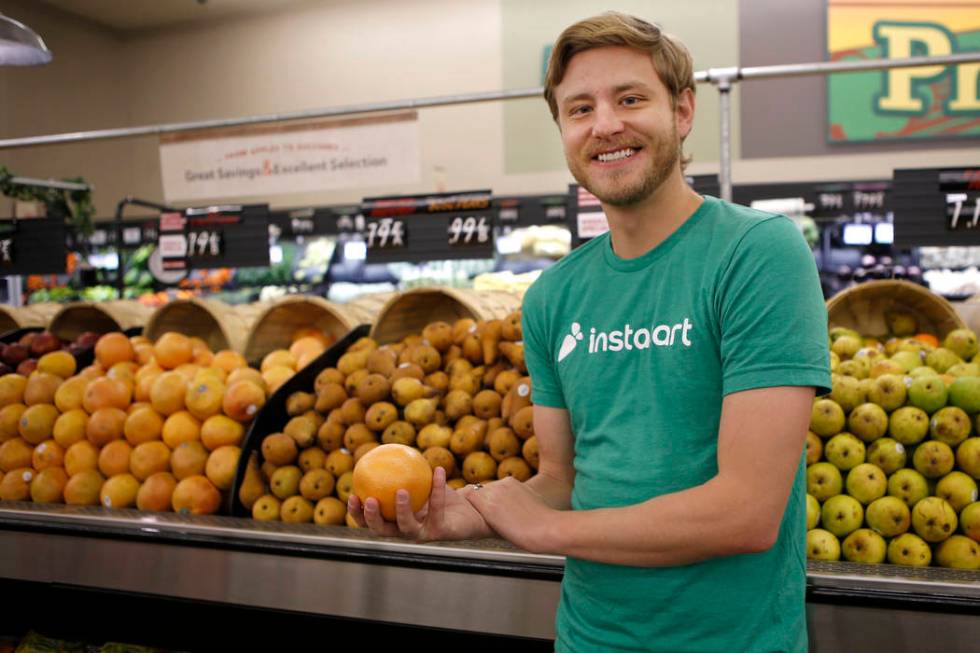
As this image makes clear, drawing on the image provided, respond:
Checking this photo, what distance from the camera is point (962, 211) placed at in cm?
289

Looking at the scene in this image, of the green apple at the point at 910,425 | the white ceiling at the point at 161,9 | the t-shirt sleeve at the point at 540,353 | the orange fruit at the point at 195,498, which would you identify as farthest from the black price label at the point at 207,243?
the white ceiling at the point at 161,9

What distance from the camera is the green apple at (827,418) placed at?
217 centimetres

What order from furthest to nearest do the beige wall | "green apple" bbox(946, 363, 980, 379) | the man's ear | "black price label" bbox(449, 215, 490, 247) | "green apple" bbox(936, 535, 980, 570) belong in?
the beige wall → "black price label" bbox(449, 215, 490, 247) → "green apple" bbox(946, 363, 980, 379) → "green apple" bbox(936, 535, 980, 570) → the man's ear

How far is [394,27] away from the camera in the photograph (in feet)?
29.0

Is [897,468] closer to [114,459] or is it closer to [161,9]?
[114,459]

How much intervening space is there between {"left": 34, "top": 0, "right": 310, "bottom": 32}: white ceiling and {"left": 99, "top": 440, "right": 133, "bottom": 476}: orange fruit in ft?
24.5

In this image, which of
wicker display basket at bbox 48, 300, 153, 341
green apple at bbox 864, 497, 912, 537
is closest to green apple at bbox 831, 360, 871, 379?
green apple at bbox 864, 497, 912, 537

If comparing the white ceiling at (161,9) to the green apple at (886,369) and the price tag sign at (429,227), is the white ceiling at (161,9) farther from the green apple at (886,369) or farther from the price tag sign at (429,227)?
the green apple at (886,369)

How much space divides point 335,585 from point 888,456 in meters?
1.53

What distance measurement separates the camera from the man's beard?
1.28 m

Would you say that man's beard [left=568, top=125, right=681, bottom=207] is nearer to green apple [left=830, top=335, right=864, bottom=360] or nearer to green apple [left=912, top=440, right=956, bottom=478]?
green apple [left=912, top=440, right=956, bottom=478]

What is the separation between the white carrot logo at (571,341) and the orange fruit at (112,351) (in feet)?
8.11

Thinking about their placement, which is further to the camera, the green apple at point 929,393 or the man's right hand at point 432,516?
the green apple at point 929,393

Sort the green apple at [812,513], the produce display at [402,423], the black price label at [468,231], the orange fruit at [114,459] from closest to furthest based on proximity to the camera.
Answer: the green apple at [812,513]
the produce display at [402,423]
the orange fruit at [114,459]
the black price label at [468,231]
